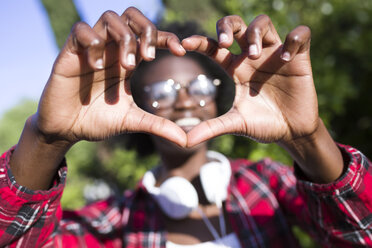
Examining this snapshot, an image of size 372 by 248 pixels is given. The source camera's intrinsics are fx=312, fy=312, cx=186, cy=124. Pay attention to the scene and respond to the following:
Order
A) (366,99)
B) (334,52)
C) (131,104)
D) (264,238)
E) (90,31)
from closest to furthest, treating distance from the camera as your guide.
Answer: (90,31) → (131,104) → (264,238) → (366,99) → (334,52)

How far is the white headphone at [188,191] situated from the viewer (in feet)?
6.25

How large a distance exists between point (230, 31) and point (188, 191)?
1.08m

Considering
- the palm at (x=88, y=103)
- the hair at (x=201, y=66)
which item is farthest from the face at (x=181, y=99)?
the palm at (x=88, y=103)

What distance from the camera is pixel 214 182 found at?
1.98 metres

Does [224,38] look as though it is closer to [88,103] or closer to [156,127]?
[156,127]

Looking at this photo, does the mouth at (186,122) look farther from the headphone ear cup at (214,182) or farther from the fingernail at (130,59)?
the fingernail at (130,59)

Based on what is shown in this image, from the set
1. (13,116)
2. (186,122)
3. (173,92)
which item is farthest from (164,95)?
(13,116)

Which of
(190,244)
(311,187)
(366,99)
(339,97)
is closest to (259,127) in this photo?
(311,187)

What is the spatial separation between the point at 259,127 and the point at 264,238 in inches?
32.2

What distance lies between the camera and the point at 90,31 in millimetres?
1066

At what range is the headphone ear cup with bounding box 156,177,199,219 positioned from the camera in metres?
1.90

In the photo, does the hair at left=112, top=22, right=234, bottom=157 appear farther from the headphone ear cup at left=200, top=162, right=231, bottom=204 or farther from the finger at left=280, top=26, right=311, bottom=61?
the finger at left=280, top=26, right=311, bottom=61

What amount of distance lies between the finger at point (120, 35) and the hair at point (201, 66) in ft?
3.28

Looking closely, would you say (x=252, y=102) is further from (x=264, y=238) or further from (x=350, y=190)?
(x=264, y=238)
